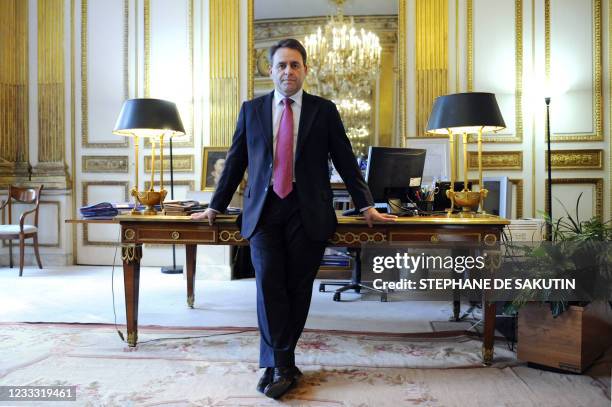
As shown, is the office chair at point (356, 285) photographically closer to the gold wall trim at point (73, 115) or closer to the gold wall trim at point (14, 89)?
the gold wall trim at point (73, 115)

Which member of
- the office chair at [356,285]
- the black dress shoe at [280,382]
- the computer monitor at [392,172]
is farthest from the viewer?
the office chair at [356,285]

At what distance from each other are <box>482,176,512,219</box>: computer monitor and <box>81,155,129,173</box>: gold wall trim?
12.7 feet

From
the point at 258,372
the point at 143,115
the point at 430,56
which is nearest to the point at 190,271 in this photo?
the point at 143,115

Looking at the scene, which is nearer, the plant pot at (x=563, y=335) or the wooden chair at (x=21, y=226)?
the plant pot at (x=563, y=335)

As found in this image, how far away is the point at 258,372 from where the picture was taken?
238 cm

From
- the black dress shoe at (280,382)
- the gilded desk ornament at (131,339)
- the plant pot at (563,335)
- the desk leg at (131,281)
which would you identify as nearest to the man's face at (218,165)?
the desk leg at (131,281)

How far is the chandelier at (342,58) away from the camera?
5.58m

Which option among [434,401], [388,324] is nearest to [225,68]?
[388,324]

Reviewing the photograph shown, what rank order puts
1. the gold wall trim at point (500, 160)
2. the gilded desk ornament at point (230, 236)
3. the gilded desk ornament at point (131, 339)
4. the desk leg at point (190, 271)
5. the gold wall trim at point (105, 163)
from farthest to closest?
the gold wall trim at point (105, 163) < the gold wall trim at point (500, 160) < the desk leg at point (190, 271) < the gilded desk ornament at point (131, 339) < the gilded desk ornament at point (230, 236)

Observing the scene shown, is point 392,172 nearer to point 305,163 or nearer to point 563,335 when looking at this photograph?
point 305,163

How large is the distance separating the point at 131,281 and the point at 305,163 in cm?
118

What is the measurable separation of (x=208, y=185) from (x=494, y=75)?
319cm

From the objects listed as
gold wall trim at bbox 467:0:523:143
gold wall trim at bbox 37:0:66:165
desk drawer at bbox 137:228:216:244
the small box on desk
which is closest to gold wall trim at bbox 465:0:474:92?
gold wall trim at bbox 467:0:523:143

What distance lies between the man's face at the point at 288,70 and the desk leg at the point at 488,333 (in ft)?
4.58
